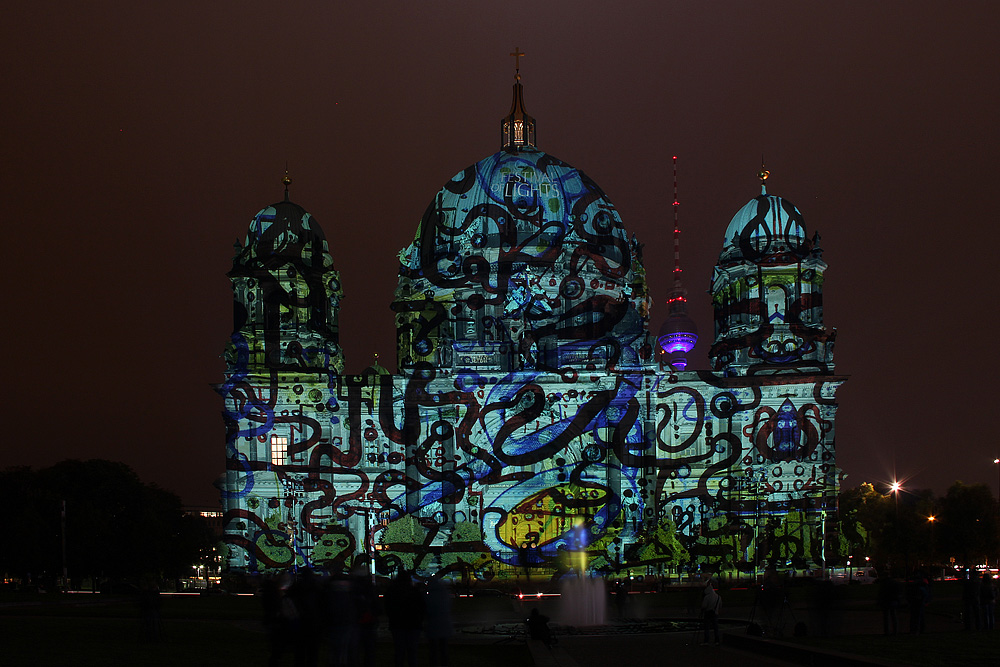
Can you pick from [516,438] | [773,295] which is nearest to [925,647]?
[516,438]

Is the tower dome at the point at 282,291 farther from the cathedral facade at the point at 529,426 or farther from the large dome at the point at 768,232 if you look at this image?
the large dome at the point at 768,232

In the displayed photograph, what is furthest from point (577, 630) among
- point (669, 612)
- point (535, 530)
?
point (535, 530)

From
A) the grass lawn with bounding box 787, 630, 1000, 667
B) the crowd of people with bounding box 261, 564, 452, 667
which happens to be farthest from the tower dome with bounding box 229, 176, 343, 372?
the crowd of people with bounding box 261, 564, 452, 667

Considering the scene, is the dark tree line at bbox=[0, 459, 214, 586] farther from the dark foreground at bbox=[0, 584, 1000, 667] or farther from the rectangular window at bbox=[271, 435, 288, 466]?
the dark foreground at bbox=[0, 584, 1000, 667]

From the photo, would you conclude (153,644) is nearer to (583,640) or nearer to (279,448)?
(583,640)

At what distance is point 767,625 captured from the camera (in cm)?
3312

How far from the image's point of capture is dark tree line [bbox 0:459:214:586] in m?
80.7

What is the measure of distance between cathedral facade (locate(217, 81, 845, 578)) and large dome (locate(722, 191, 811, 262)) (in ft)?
0.41

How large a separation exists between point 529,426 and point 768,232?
21133mm

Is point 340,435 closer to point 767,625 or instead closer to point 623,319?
point 623,319

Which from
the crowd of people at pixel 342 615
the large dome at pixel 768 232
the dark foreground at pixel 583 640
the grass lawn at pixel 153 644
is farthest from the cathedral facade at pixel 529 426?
the crowd of people at pixel 342 615

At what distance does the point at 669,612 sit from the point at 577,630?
9731mm

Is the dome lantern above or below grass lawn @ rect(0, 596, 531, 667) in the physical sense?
above

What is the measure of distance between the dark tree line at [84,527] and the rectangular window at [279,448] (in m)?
9.46
